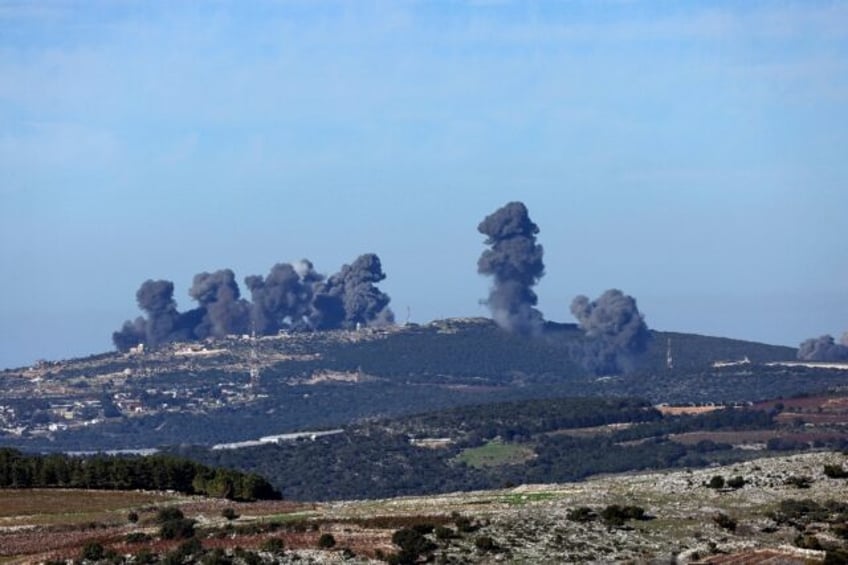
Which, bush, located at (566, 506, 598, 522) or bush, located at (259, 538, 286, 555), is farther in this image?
bush, located at (566, 506, 598, 522)

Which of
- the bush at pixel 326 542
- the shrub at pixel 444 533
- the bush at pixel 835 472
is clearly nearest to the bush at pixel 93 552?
the bush at pixel 326 542

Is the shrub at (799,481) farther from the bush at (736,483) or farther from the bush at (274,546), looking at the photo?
the bush at (274,546)

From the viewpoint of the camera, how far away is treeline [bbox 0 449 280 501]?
95375 millimetres

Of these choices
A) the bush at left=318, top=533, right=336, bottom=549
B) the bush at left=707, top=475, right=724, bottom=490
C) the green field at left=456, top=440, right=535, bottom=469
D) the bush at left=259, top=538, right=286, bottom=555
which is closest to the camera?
the bush at left=259, top=538, right=286, bottom=555

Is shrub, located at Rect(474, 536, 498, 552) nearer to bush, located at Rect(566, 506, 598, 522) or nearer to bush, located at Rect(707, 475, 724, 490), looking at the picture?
bush, located at Rect(566, 506, 598, 522)

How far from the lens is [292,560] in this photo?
68.5 metres

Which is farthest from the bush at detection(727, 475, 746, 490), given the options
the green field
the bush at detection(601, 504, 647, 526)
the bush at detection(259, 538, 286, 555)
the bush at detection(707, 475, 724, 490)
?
the green field

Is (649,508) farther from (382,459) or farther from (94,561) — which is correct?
(382,459)

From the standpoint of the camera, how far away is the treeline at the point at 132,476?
9538 cm

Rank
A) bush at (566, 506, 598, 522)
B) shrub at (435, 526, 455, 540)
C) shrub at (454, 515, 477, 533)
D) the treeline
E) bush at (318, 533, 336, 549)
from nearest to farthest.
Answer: bush at (318, 533, 336, 549)
shrub at (435, 526, 455, 540)
shrub at (454, 515, 477, 533)
bush at (566, 506, 598, 522)
the treeline

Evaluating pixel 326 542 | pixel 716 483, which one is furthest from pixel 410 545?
pixel 716 483

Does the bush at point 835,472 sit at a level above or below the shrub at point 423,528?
above

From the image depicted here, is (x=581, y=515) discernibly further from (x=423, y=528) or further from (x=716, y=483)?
(x=716, y=483)

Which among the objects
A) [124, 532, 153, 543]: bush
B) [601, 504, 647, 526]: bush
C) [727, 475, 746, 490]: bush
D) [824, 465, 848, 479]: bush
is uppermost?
[824, 465, 848, 479]: bush
